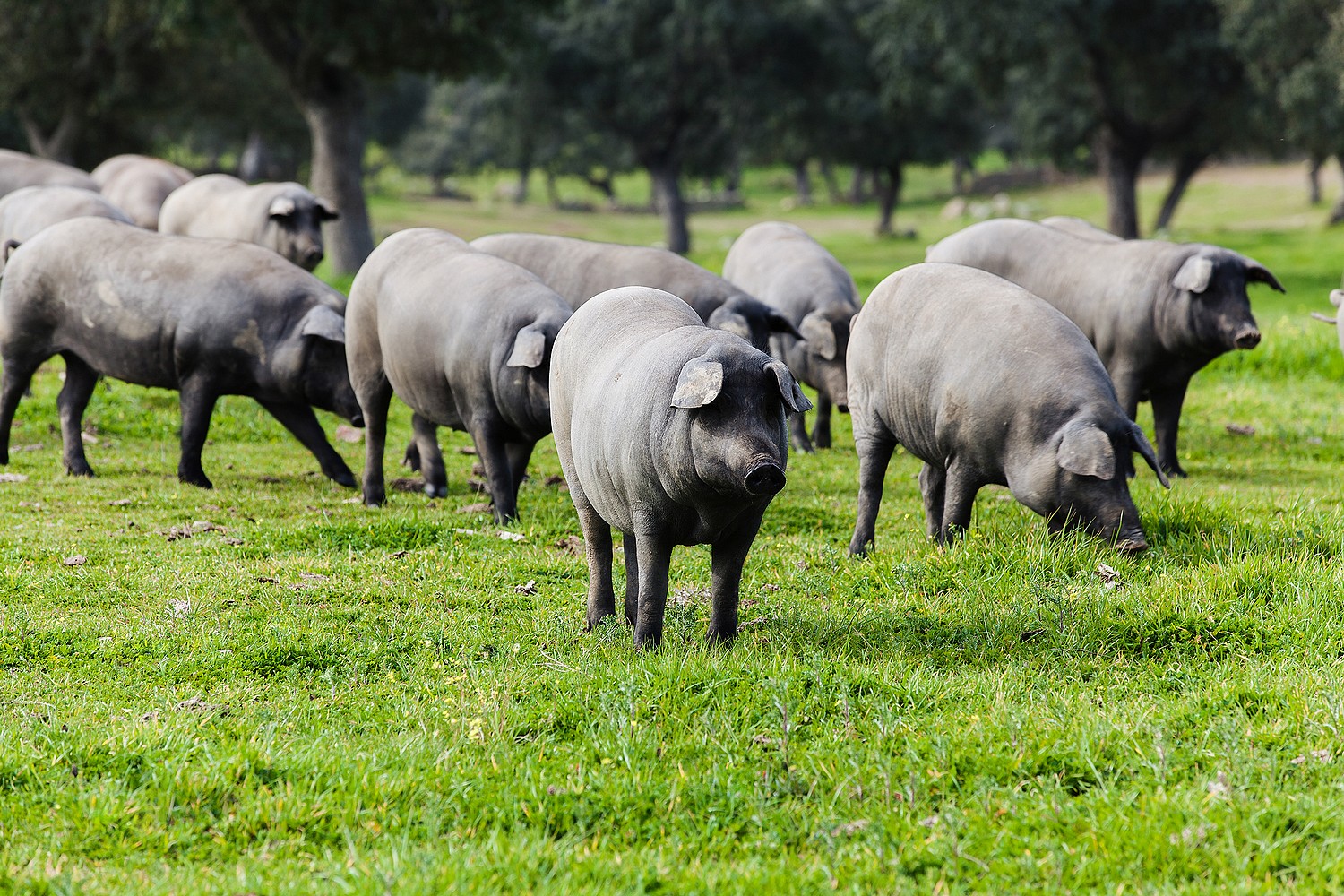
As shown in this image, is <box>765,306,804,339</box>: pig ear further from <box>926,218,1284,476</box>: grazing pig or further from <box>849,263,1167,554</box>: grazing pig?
<box>849,263,1167,554</box>: grazing pig

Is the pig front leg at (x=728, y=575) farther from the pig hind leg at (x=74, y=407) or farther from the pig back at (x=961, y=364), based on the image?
the pig hind leg at (x=74, y=407)

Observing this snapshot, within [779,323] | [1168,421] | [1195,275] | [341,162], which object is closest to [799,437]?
[779,323]

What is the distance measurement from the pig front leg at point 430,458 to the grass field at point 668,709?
749mm

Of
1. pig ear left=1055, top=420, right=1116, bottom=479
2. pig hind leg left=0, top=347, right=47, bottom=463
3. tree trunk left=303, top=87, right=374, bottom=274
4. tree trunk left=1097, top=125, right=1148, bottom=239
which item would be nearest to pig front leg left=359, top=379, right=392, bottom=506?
pig hind leg left=0, top=347, right=47, bottom=463

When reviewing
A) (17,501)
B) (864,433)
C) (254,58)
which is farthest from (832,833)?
(254,58)

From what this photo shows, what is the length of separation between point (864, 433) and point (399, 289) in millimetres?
3142

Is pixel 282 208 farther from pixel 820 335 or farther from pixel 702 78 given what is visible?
pixel 702 78

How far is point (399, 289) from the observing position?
8406mm

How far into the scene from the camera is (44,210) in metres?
12.1

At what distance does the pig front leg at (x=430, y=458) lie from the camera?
904 cm

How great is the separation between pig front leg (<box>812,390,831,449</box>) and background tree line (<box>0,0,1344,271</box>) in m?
11.9

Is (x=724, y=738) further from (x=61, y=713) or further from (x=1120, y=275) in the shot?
(x=1120, y=275)

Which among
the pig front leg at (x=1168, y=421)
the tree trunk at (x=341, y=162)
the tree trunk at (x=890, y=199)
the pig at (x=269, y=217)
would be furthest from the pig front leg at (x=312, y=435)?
the tree trunk at (x=890, y=199)

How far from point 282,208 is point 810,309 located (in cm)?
513
